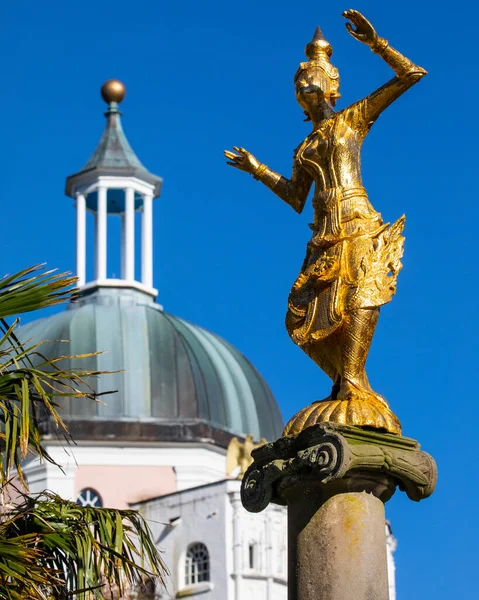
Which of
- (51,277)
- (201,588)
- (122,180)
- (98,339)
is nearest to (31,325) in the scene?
(98,339)

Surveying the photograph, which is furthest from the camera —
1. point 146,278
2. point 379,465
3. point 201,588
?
point 146,278

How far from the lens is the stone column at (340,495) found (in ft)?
44.6

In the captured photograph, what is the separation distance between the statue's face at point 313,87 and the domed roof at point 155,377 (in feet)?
123

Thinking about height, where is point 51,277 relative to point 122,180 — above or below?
below

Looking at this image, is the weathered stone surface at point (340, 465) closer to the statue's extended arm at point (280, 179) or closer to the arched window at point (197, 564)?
the statue's extended arm at point (280, 179)

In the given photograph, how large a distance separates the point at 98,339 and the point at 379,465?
138ft

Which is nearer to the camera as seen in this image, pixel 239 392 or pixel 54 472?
pixel 54 472

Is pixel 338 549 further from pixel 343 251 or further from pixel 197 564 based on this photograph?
pixel 197 564

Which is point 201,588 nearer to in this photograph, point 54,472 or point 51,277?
point 54,472

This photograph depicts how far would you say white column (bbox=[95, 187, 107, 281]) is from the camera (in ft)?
A: 190

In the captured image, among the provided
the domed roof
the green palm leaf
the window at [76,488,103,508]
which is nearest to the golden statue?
the green palm leaf

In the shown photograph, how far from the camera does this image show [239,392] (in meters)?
56.0

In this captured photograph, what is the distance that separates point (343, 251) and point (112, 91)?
159 ft

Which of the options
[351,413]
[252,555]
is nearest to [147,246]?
[252,555]
